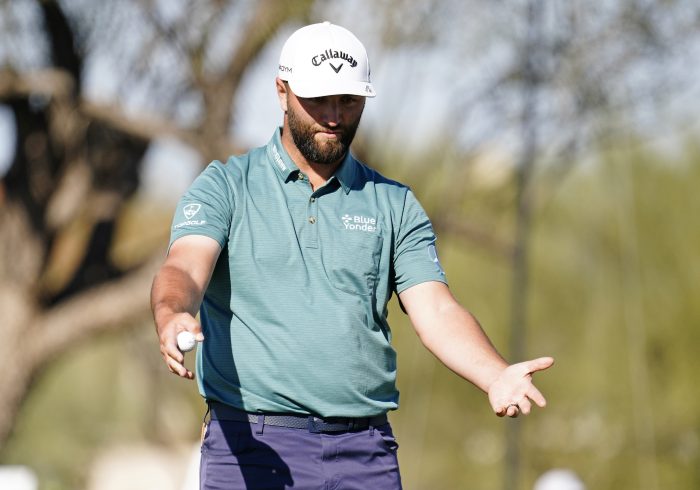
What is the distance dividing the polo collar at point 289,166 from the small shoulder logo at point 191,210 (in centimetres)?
34

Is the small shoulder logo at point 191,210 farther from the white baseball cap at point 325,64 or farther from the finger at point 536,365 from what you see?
the finger at point 536,365

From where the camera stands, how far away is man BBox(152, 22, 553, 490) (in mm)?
4047

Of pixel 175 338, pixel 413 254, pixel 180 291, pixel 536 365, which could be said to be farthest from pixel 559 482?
pixel 175 338

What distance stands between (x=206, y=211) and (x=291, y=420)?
705mm

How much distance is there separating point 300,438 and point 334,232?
66 centimetres

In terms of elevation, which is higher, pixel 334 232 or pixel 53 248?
pixel 53 248

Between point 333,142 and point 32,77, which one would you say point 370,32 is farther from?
point 333,142

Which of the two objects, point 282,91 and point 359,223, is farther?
point 282,91

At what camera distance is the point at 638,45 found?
42.2 feet

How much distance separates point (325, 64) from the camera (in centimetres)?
424

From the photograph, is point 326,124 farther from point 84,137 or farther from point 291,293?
point 84,137

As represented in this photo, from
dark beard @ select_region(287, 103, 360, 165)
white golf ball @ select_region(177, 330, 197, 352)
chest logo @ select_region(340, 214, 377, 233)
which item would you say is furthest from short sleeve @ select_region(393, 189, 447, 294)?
white golf ball @ select_region(177, 330, 197, 352)

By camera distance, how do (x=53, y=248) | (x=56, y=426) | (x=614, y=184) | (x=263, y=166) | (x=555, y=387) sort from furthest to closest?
(x=56, y=426)
(x=555, y=387)
(x=614, y=184)
(x=53, y=248)
(x=263, y=166)

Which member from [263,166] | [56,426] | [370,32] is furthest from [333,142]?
[56,426]
